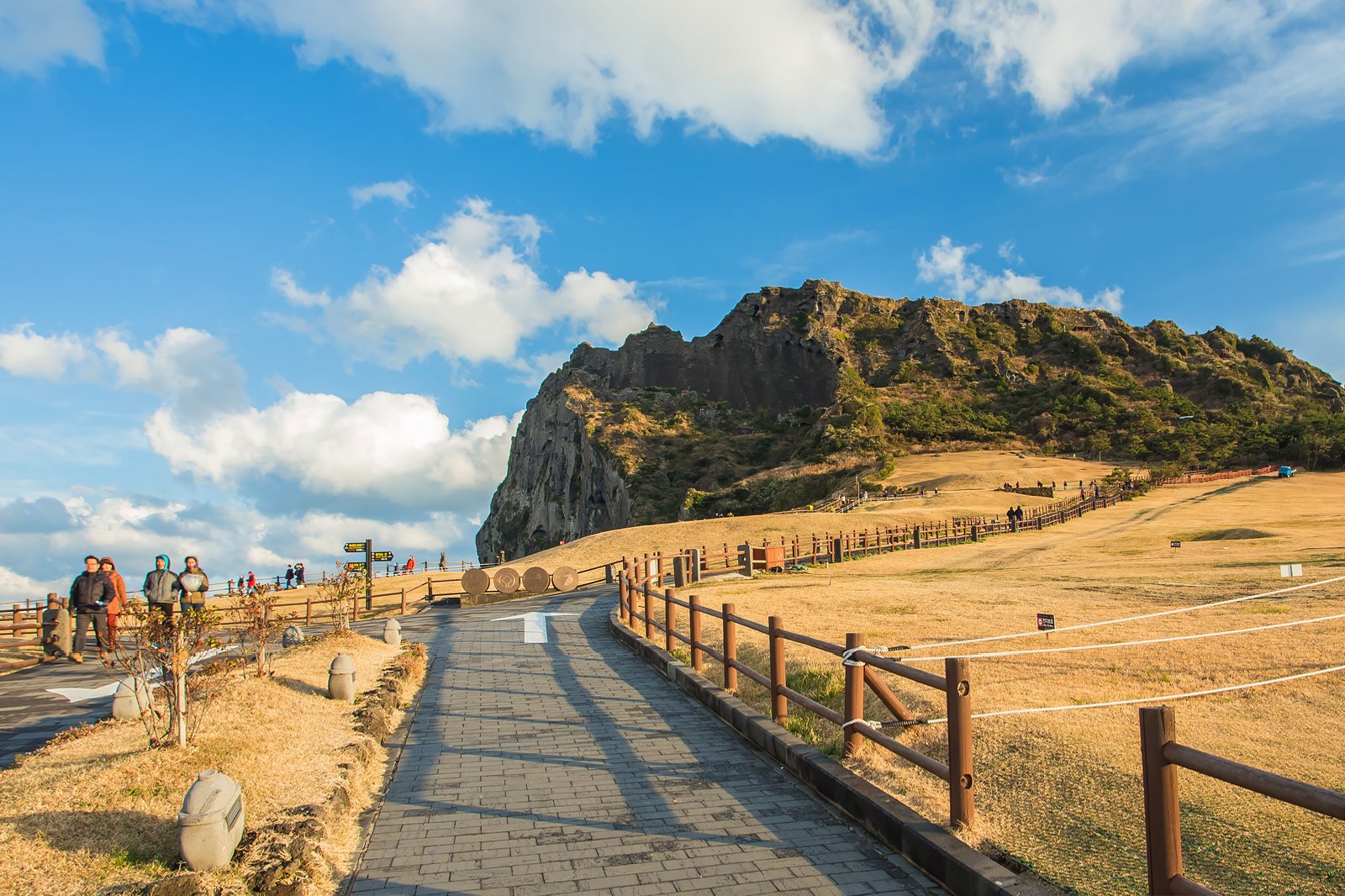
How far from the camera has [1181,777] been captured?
5.79 metres

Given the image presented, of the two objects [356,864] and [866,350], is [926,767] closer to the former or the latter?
[356,864]

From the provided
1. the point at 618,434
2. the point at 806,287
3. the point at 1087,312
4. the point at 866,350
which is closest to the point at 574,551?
the point at 618,434

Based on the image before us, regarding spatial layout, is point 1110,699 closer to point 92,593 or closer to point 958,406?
point 92,593

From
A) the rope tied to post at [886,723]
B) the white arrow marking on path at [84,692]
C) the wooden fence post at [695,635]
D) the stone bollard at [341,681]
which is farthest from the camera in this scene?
the white arrow marking on path at [84,692]

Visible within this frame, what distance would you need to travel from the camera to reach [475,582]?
27172mm

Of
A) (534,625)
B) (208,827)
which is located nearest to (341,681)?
(208,827)

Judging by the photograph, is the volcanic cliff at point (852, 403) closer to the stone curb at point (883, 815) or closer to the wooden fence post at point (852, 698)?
the stone curb at point (883, 815)

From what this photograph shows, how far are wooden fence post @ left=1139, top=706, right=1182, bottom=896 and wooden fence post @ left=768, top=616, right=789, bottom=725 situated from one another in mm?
4025

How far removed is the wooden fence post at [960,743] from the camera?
4.75 metres

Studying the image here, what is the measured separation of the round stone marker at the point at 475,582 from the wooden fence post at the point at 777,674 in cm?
2070

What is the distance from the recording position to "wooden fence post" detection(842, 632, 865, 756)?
19.8ft

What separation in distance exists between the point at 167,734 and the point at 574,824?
11.1 ft

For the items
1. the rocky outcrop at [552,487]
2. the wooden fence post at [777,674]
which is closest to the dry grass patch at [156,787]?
the wooden fence post at [777,674]

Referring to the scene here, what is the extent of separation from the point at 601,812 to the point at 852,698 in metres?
1.92
